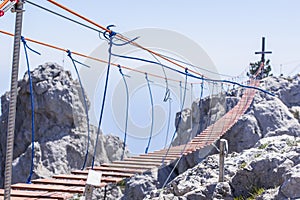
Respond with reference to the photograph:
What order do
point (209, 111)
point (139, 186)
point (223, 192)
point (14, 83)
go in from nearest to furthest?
point (14, 83) < point (223, 192) < point (139, 186) < point (209, 111)

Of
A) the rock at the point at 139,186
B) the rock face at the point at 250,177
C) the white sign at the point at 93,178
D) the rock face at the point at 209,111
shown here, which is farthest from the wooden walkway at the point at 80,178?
the rock face at the point at 209,111

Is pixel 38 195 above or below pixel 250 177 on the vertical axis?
below

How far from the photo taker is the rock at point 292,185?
302 cm

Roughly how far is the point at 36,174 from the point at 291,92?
23.6 ft

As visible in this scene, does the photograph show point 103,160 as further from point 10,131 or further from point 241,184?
point 10,131

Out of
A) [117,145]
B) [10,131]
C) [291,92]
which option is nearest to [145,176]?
[291,92]

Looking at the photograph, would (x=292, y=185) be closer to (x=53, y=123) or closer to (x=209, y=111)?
(x=209, y=111)

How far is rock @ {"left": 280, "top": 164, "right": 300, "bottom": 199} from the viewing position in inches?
119

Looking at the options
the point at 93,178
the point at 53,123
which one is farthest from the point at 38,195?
the point at 53,123

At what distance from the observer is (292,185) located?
3.06 meters

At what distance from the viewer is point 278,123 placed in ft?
32.9

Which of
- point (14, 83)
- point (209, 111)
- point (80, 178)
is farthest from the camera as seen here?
point (209, 111)

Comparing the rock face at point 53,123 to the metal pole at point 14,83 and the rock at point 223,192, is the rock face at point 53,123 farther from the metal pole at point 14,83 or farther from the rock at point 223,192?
the metal pole at point 14,83

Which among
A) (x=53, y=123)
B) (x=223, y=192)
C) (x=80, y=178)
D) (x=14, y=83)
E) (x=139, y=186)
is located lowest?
(x=139, y=186)
